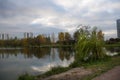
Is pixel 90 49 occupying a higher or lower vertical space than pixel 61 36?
lower

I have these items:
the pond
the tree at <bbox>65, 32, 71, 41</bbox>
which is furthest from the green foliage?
the tree at <bbox>65, 32, 71, 41</bbox>

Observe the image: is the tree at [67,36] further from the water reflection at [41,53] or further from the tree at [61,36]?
the water reflection at [41,53]

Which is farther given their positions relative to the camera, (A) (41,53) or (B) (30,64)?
(A) (41,53)

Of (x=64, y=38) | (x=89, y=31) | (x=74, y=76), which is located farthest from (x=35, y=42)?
(x=74, y=76)

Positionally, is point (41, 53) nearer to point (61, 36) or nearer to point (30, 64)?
point (30, 64)

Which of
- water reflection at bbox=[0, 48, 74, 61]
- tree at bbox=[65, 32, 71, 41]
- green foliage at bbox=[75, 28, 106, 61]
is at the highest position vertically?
tree at bbox=[65, 32, 71, 41]

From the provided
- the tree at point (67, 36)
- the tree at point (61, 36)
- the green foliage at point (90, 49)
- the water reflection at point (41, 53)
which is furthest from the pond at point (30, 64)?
the tree at point (61, 36)

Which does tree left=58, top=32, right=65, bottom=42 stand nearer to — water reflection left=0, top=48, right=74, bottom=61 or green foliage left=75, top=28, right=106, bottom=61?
water reflection left=0, top=48, right=74, bottom=61

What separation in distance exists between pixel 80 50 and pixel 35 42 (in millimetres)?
104229

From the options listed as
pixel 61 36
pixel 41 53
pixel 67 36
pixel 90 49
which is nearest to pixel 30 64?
pixel 90 49

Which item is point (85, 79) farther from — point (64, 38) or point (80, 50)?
point (64, 38)

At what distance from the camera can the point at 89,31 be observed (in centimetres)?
2277

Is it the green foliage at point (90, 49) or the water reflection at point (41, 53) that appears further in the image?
the water reflection at point (41, 53)

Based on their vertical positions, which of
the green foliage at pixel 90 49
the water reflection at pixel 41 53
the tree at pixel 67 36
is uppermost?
the tree at pixel 67 36
